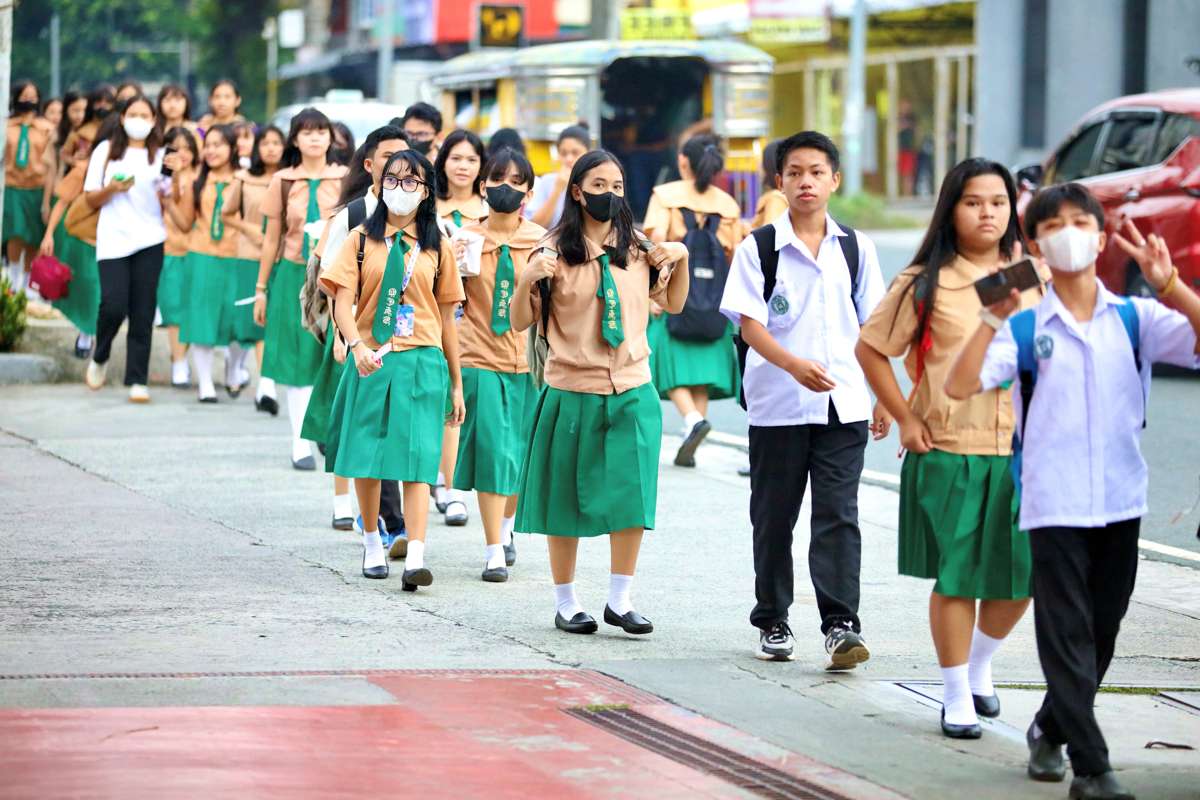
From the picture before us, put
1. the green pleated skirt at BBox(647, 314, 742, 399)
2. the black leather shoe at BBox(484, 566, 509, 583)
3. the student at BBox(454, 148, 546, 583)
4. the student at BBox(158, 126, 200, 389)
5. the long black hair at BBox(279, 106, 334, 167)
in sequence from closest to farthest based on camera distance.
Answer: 1. the black leather shoe at BBox(484, 566, 509, 583)
2. the student at BBox(454, 148, 546, 583)
3. the long black hair at BBox(279, 106, 334, 167)
4. the green pleated skirt at BBox(647, 314, 742, 399)
5. the student at BBox(158, 126, 200, 389)

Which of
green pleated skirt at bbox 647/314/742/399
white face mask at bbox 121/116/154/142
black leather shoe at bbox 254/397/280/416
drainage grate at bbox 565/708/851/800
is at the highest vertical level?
white face mask at bbox 121/116/154/142

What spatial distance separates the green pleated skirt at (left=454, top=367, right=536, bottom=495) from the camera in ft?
29.1

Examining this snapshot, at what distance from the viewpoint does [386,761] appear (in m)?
5.69

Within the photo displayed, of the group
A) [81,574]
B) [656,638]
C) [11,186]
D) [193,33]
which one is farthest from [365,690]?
[193,33]

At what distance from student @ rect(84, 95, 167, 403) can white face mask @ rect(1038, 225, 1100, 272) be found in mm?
9689

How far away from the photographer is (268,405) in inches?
550

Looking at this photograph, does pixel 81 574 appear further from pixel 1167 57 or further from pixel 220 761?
pixel 1167 57

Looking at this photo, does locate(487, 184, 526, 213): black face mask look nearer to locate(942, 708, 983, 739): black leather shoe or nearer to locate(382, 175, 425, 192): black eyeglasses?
locate(382, 175, 425, 192): black eyeglasses

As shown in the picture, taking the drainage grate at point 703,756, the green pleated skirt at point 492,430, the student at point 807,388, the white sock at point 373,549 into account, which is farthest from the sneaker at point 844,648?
the white sock at point 373,549

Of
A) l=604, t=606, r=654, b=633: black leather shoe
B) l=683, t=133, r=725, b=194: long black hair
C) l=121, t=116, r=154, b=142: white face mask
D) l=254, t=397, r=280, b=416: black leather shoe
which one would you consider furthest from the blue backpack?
l=121, t=116, r=154, b=142: white face mask

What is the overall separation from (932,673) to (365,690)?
187cm

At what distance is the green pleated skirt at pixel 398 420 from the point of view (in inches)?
331

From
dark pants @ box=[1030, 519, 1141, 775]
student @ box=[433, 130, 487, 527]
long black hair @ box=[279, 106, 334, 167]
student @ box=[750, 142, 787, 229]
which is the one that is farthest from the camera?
student @ box=[750, 142, 787, 229]

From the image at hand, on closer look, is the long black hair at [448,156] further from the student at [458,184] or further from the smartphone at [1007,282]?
the smartphone at [1007,282]
